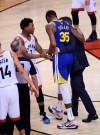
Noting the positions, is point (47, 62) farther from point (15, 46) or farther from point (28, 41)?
point (15, 46)

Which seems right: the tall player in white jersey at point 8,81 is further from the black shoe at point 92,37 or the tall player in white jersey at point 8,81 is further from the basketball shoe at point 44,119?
the black shoe at point 92,37

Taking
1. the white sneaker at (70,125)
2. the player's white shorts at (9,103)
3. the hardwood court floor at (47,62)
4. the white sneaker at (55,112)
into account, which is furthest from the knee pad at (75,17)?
the player's white shorts at (9,103)

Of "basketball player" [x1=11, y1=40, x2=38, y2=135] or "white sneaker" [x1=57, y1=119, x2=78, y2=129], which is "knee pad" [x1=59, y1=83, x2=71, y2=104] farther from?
"basketball player" [x1=11, y1=40, x2=38, y2=135]

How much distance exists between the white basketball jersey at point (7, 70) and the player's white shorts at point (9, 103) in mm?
65

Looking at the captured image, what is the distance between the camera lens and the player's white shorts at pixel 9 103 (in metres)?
5.78

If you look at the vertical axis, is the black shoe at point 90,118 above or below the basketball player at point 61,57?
below

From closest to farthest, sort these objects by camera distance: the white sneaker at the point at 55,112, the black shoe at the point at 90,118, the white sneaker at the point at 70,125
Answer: the white sneaker at the point at 70,125 < the black shoe at the point at 90,118 < the white sneaker at the point at 55,112

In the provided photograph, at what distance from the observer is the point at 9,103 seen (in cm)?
587

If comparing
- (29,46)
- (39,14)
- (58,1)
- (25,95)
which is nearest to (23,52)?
(29,46)

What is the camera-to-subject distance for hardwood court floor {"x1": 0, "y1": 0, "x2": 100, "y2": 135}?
6941mm

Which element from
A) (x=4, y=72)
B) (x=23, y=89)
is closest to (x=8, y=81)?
(x=4, y=72)

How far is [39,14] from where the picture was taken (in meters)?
13.2

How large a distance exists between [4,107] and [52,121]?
4.91 ft

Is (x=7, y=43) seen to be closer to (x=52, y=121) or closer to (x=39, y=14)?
(x=39, y=14)
